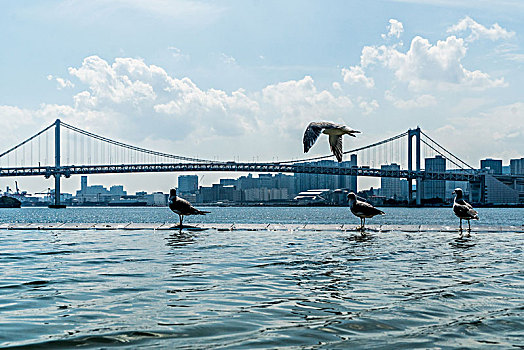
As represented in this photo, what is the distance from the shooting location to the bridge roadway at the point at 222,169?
55472mm

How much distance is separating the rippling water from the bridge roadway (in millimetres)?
42032

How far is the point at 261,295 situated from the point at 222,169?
5177cm

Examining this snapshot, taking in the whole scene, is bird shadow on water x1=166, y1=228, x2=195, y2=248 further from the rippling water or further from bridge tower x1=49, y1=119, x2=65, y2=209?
bridge tower x1=49, y1=119, x2=65, y2=209

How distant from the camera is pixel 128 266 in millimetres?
8555

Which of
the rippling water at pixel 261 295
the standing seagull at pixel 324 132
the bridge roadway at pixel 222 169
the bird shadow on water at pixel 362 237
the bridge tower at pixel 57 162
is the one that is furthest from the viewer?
the bridge tower at pixel 57 162

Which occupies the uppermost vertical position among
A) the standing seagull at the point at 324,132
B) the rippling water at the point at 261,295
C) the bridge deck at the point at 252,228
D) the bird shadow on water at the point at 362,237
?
the standing seagull at the point at 324,132

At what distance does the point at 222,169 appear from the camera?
57.9 meters

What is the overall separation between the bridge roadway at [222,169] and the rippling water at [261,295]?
42032 mm

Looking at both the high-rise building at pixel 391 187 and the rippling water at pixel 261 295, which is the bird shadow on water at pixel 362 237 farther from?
the high-rise building at pixel 391 187

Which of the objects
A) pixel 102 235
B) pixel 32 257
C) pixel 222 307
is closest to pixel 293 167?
pixel 102 235

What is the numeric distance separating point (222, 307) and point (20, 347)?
6.21ft

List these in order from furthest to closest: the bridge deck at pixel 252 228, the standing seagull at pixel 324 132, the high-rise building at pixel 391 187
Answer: the high-rise building at pixel 391 187 < the bridge deck at pixel 252 228 < the standing seagull at pixel 324 132

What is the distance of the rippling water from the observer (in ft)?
15.1

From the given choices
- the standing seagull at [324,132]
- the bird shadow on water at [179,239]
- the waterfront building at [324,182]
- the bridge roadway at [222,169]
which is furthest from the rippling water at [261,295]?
the waterfront building at [324,182]
